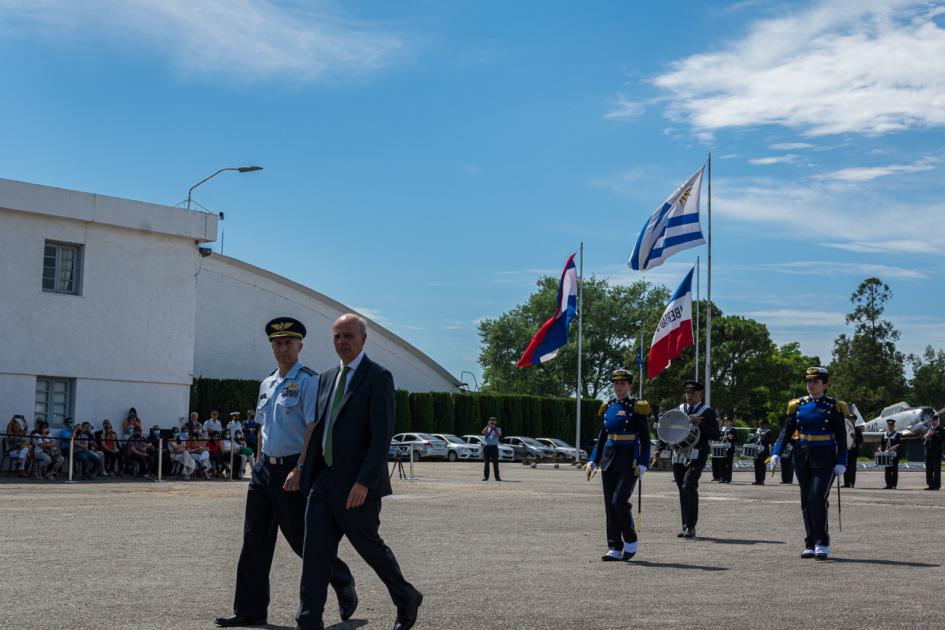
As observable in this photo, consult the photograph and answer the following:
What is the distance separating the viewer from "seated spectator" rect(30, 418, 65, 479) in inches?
1107

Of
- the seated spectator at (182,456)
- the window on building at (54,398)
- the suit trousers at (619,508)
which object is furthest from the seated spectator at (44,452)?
the suit trousers at (619,508)

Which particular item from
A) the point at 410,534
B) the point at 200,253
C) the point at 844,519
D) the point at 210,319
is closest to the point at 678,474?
the point at 410,534

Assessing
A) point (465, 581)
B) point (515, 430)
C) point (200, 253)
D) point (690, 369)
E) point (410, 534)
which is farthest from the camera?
point (690, 369)

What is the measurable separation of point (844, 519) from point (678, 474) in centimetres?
461

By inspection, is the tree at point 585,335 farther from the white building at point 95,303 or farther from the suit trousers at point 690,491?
the suit trousers at point 690,491

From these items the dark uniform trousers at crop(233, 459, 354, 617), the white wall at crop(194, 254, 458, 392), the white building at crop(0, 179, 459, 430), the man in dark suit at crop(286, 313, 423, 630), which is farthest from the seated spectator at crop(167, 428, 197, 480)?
the man in dark suit at crop(286, 313, 423, 630)

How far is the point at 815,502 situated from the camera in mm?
12219

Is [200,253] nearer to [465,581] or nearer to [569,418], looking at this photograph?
[465,581]

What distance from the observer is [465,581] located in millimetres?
9820

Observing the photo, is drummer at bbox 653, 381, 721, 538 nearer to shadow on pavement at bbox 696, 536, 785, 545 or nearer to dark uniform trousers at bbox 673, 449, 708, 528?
dark uniform trousers at bbox 673, 449, 708, 528

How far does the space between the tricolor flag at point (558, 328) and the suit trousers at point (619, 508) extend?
31.6 metres

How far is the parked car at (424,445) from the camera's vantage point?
174 ft

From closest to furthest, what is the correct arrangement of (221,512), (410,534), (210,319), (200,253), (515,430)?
(410,534), (221,512), (200,253), (210,319), (515,430)

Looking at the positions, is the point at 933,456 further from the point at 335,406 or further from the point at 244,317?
the point at 244,317
